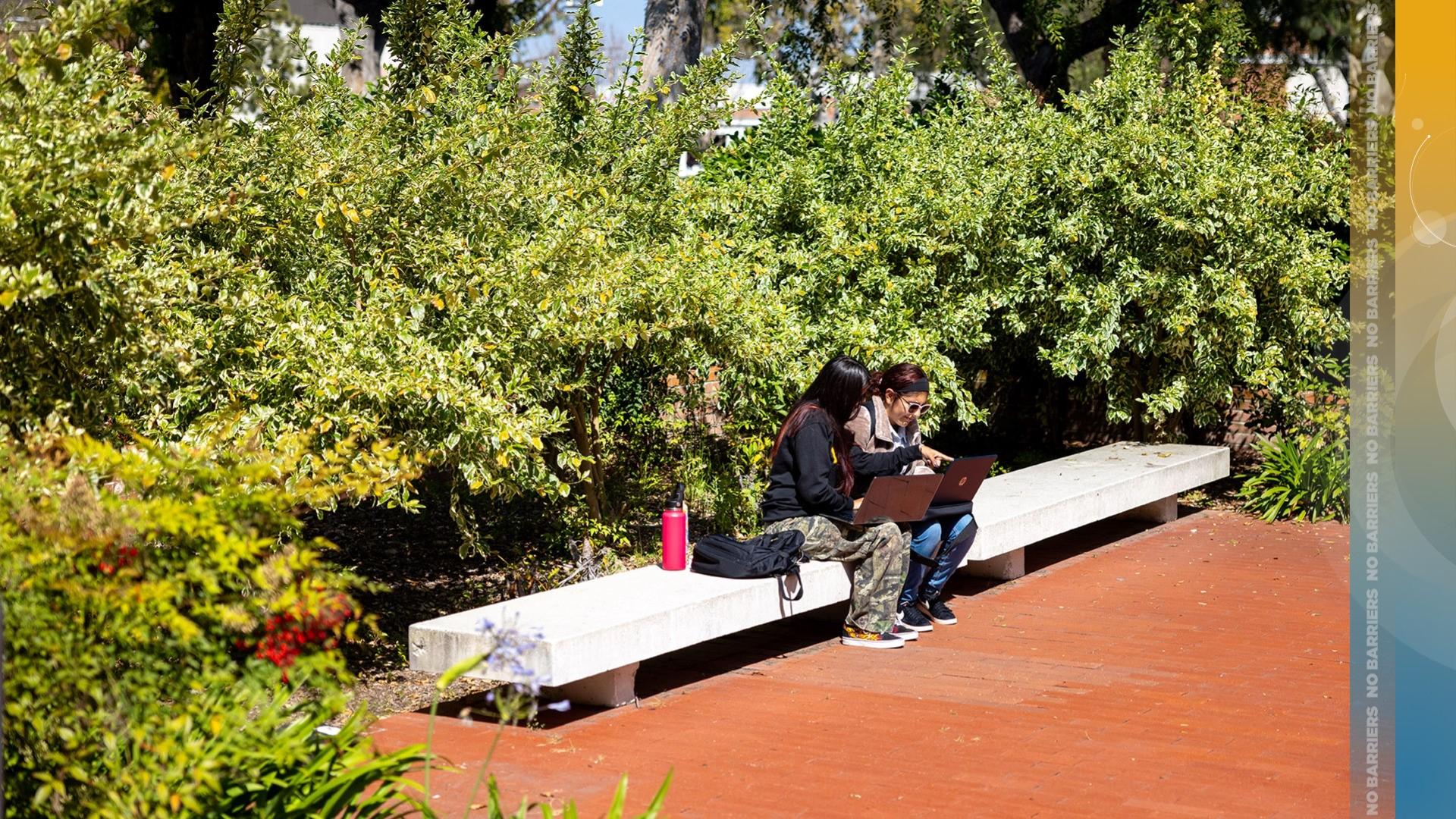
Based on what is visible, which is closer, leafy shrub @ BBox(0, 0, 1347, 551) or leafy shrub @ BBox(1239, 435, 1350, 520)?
leafy shrub @ BBox(0, 0, 1347, 551)

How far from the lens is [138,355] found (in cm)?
560

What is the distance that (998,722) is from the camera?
596 centimetres

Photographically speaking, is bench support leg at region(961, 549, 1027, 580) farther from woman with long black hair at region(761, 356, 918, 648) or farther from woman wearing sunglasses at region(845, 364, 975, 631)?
woman with long black hair at region(761, 356, 918, 648)

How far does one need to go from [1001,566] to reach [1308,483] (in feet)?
11.0

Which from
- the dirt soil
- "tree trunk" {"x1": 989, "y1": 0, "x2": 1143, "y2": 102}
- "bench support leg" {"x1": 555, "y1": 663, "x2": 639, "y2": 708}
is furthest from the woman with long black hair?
"tree trunk" {"x1": 989, "y1": 0, "x2": 1143, "y2": 102}

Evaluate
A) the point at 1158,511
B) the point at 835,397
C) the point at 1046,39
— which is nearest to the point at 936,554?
the point at 835,397

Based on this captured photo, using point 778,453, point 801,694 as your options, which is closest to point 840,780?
point 801,694

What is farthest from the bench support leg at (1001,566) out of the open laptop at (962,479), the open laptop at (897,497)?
the open laptop at (897,497)

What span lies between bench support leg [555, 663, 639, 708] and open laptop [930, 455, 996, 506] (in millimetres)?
2065

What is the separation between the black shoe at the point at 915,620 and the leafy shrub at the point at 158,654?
153 inches

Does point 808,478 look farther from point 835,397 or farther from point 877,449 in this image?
point 877,449

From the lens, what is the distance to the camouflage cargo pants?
7.20 m

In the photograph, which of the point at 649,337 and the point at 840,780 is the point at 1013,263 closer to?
the point at 649,337

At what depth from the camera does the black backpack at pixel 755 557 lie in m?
6.79
